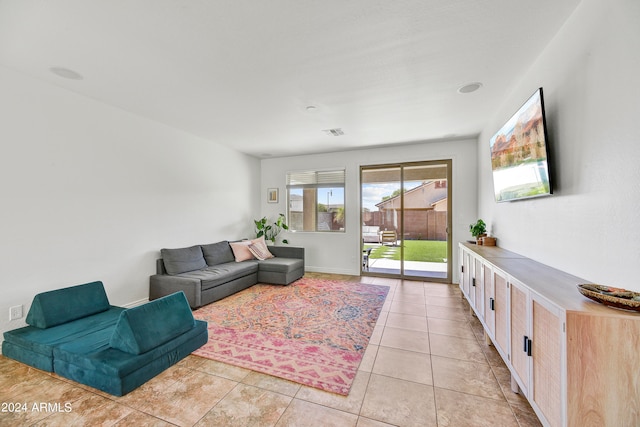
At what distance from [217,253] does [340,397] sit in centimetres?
346

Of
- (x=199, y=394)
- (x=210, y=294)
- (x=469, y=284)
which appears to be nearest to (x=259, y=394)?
(x=199, y=394)

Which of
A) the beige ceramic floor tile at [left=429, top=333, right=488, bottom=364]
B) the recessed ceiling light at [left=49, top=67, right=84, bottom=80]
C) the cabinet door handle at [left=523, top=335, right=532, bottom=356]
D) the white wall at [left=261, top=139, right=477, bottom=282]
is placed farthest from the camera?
the white wall at [left=261, top=139, right=477, bottom=282]

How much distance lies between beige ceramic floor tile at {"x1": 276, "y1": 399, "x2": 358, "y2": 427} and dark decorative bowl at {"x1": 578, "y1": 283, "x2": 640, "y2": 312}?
146 centimetres

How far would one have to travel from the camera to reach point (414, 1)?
165 cm

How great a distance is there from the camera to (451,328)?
115 inches

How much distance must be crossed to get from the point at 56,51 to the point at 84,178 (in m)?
1.38

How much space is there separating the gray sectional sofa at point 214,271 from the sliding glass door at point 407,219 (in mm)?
1636

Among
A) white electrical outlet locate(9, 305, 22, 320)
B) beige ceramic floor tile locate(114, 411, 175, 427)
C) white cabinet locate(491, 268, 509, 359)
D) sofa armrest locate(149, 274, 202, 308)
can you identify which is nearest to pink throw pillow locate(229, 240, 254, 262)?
sofa armrest locate(149, 274, 202, 308)

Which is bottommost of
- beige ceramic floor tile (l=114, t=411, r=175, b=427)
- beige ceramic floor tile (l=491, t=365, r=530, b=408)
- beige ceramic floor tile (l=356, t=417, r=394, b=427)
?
beige ceramic floor tile (l=114, t=411, r=175, b=427)

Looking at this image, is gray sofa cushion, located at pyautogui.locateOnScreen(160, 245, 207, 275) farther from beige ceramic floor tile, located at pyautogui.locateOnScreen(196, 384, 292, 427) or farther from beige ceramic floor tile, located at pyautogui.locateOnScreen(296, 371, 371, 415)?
beige ceramic floor tile, located at pyautogui.locateOnScreen(296, 371, 371, 415)

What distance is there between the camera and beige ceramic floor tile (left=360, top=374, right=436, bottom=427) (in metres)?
1.62

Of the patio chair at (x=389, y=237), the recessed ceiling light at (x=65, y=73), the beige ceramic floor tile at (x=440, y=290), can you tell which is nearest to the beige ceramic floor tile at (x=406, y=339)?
the beige ceramic floor tile at (x=440, y=290)

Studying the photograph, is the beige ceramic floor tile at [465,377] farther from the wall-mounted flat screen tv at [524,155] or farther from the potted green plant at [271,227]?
the potted green plant at [271,227]

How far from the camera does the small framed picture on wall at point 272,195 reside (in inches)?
243
